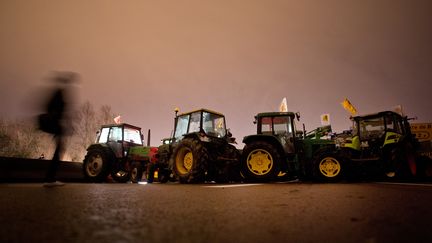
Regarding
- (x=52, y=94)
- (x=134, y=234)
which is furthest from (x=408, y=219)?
(x=52, y=94)

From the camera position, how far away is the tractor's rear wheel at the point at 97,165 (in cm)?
936

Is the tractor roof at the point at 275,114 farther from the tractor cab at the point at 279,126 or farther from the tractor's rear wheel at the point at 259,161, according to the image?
the tractor's rear wheel at the point at 259,161

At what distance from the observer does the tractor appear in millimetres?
6848

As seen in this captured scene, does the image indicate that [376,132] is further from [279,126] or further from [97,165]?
[97,165]

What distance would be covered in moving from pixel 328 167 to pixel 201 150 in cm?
340

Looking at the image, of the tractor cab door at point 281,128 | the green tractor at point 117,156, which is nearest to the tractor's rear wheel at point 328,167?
the tractor cab door at point 281,128

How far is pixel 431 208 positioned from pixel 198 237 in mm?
1808

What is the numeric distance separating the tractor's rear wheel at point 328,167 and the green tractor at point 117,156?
17.4ft

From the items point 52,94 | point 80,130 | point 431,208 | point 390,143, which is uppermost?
point 80,130

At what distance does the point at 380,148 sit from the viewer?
7441mm

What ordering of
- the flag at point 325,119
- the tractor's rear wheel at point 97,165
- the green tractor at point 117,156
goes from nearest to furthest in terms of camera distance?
the tractor's rear wheel at point 97,165, the green tractor at point 117,156, the flag at point 325,119

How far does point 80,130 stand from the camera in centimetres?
2759

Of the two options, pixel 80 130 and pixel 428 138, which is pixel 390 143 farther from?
pixel 80 130

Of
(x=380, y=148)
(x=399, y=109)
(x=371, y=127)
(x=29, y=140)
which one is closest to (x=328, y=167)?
(x=380, y=148)
